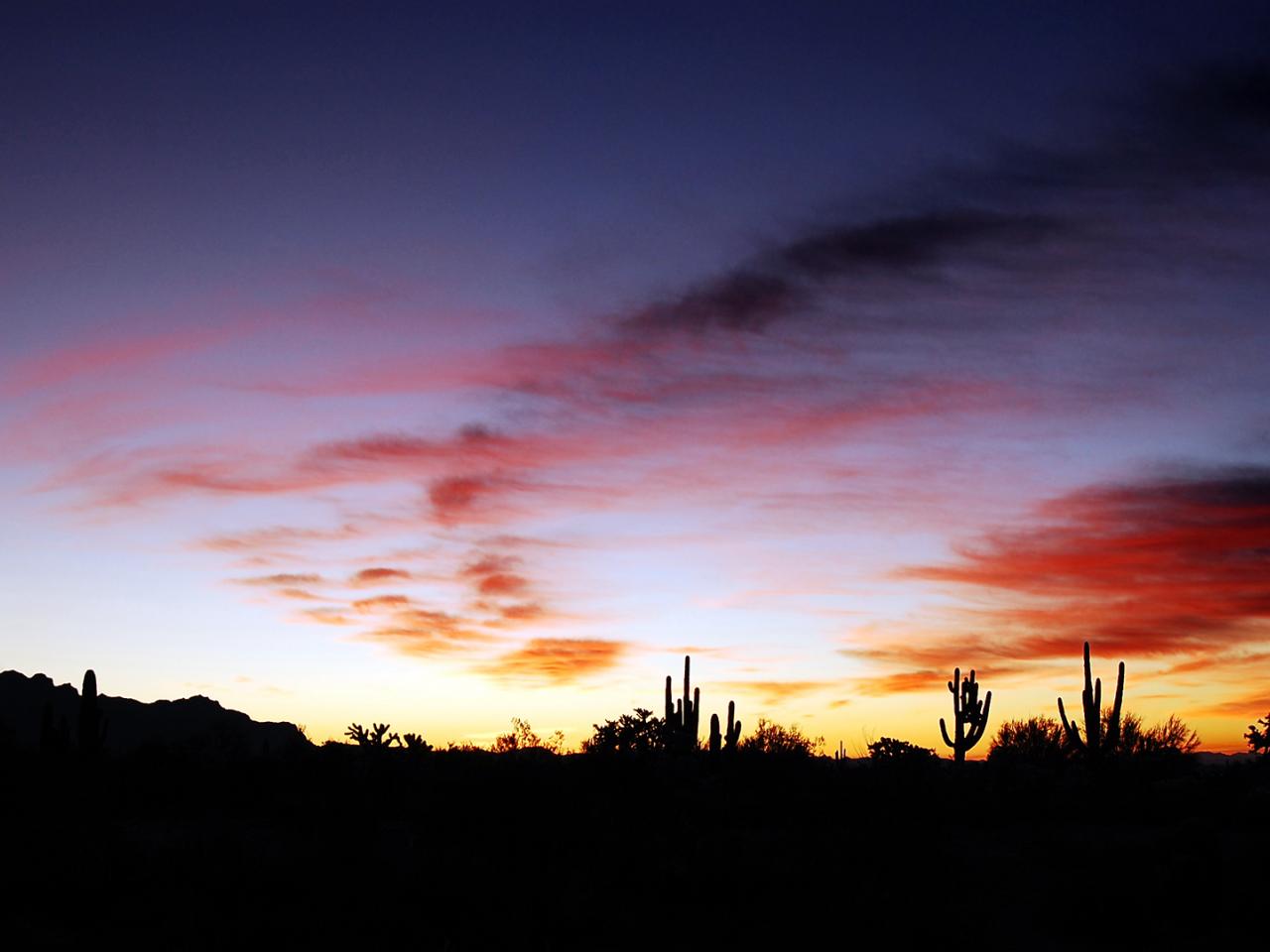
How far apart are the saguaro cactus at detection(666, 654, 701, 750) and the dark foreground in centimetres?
803

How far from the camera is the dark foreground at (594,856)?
13.9 meters

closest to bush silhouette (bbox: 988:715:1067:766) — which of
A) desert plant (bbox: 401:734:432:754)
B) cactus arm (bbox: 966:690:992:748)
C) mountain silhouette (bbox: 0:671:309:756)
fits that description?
cactus arm (bbox: 966:690:992:748)

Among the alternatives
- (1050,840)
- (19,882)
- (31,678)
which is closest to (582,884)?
(19,882)

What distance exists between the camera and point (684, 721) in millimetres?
34500

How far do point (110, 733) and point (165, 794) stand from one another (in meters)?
83.4

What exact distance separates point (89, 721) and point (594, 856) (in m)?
15.3

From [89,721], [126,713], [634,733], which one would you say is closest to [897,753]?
[634,733]

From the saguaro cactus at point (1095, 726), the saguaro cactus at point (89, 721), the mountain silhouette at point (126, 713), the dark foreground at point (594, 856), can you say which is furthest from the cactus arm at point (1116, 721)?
the mountain silhouette at point (126, 713)

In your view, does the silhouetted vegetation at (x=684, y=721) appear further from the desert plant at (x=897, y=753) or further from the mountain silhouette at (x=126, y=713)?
the mountain silhouette at (x=126, y=713)

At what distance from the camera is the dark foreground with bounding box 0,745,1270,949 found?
45.4ft

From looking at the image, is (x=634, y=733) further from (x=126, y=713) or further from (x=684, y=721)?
(x=126, y=713)

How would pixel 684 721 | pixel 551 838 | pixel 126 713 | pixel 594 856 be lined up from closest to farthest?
pixel 594 856 < pixel 551 838 < pixel 684 721 < pixel 126 713

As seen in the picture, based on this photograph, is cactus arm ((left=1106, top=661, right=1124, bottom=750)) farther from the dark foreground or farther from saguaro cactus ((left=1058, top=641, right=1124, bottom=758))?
the dark foreground

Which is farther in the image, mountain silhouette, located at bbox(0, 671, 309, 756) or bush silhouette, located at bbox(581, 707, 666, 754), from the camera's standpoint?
mountain silhouette, located at bbox(0, 671, 309, 756)
